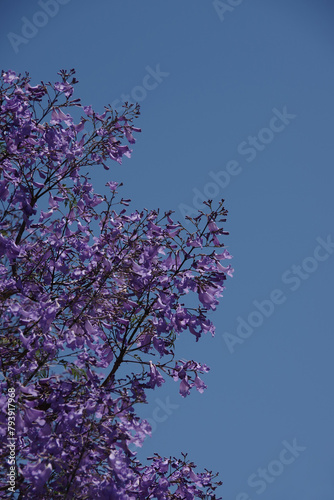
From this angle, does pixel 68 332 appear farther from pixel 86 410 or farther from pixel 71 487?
pixel 71 487

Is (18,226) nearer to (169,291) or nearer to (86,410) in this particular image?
(169,291)

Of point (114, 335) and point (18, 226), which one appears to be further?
point (18, 226)

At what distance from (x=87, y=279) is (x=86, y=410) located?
134cm

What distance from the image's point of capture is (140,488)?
5.96 m

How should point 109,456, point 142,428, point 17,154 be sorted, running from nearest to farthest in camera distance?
1. point 109,456
2. point 142,428
3. point 17,154

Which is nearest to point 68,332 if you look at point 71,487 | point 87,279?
point 87,279

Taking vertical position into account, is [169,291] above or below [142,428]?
above

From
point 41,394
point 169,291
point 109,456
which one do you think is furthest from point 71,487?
point 169,291

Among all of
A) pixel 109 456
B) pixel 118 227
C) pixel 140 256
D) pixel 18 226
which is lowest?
pixel 109 456

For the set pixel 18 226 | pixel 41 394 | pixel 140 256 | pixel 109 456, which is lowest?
pixel 109 456

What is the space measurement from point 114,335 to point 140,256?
0.78 meters

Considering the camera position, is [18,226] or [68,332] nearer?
[68,332]

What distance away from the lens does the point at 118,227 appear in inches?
260

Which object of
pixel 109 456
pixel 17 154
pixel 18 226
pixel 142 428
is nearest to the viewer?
pixel 109 456
